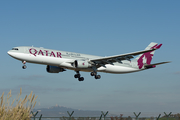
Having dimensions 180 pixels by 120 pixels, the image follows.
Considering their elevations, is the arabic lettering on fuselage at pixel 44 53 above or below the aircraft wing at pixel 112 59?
above

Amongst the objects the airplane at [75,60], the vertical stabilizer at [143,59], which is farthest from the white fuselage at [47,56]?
the vertical stabilizer at [143,59]

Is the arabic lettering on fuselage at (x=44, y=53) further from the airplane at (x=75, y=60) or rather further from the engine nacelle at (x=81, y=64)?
the engine nacelle at (x=81, y=64)

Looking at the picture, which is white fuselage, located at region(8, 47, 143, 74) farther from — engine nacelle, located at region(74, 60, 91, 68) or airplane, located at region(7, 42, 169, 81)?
engine nacelle, located at region(74, 60, 91, 68)

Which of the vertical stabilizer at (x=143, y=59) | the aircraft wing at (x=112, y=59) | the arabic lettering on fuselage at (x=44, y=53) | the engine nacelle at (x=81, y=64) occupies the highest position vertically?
the vertical stabilizer at (x=143, y=59)

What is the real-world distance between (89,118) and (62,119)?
2.51 metres

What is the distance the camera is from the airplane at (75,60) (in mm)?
34531

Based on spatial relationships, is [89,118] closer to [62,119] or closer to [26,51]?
[62,119]

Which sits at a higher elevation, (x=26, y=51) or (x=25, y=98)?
(x=26, y=51)

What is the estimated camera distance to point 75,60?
3712 centimetres

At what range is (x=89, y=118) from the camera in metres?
22.2

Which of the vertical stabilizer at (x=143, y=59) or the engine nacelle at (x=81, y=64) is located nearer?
the engine nacelle at (x=81, y=64)

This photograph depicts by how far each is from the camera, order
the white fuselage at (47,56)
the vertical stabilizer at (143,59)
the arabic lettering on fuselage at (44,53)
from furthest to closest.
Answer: the vertical stabilizer at (143,59), the arabic lettering on fuselage at (44,53), the white fuselage at (47,56)

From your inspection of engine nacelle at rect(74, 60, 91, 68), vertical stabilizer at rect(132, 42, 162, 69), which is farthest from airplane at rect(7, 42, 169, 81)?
vertical stabilizer at rect(132, 42, 162, 69)

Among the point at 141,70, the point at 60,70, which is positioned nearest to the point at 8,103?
the point at 60,70
